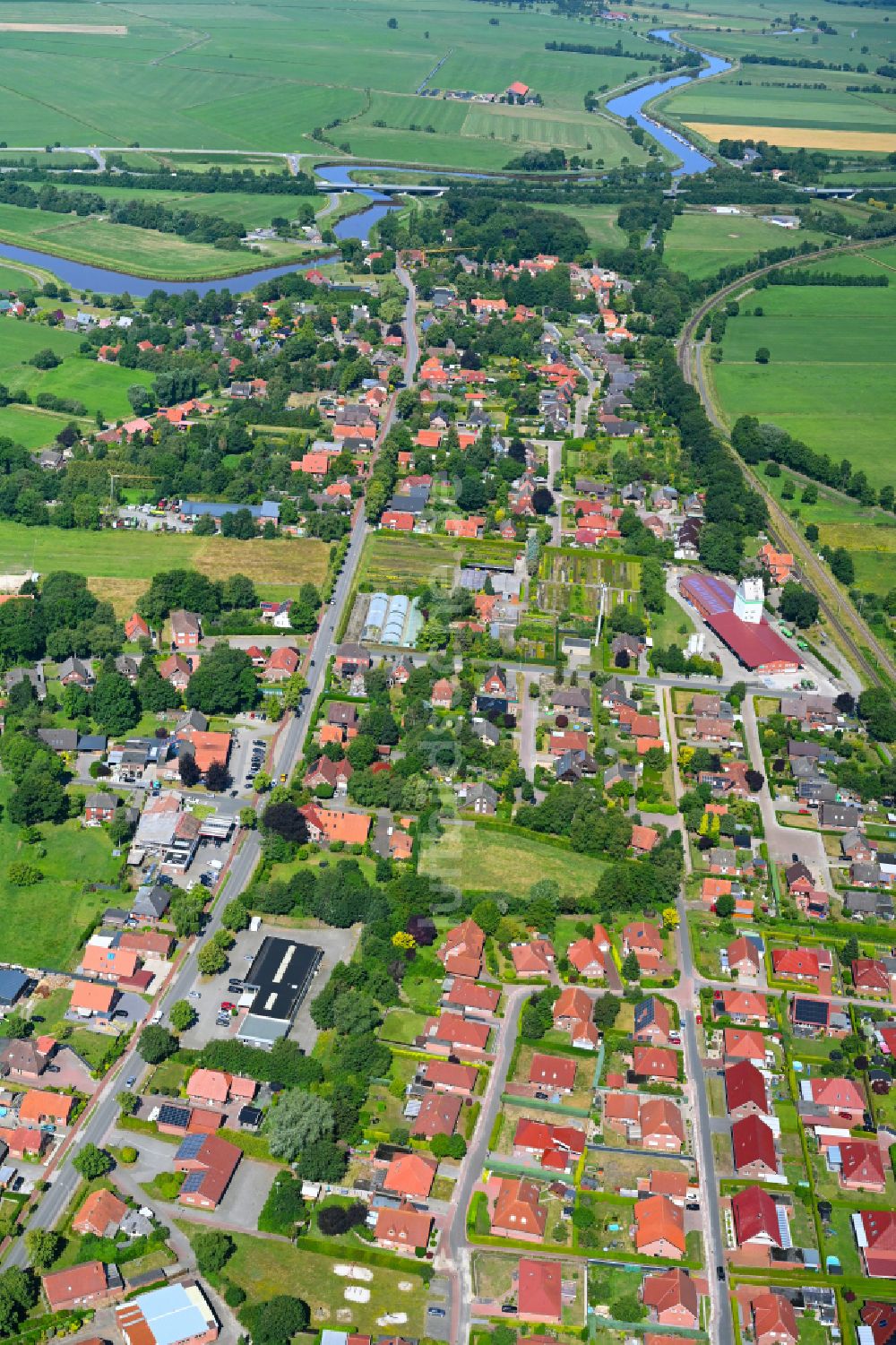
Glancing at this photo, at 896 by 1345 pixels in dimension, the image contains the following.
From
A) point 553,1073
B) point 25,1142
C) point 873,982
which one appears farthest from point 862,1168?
point 25,1142

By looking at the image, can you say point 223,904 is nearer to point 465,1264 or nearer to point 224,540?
point 465,1264

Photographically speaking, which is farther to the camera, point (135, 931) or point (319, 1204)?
point (135, 931)

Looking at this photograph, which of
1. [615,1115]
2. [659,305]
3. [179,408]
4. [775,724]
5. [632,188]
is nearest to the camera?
[615,1115]

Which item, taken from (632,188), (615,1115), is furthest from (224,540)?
(632,188)

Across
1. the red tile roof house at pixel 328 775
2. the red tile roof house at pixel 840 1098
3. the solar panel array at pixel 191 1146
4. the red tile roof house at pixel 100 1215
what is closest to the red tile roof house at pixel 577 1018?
the red tile roof house at pixel 840 1098

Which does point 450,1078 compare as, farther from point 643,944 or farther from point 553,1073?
point 643,944

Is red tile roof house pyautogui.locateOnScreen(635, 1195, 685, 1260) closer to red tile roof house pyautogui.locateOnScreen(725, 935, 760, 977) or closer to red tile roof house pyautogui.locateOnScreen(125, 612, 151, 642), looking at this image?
red tile roof house pyautogui.locateOnScreen(725, 935, 760, 977)
